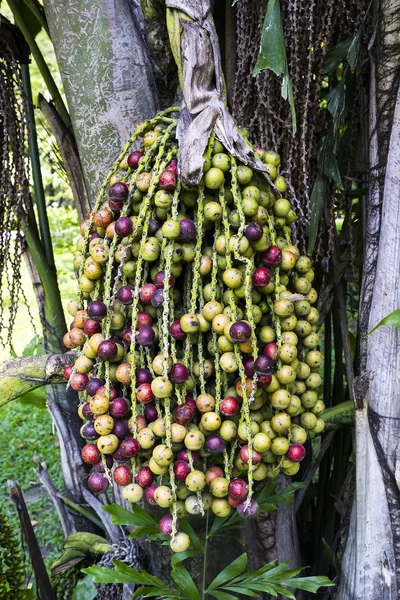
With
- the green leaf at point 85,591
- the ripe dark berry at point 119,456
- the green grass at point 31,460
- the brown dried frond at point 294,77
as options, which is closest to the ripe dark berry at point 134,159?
the brown dried frond at point 294,77

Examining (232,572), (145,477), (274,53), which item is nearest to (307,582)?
(232,572)

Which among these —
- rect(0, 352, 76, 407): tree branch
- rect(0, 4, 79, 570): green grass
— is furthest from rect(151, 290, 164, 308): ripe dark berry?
rect(0, 4, 79, 570): green grass

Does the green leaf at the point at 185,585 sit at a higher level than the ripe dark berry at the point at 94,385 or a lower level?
lower

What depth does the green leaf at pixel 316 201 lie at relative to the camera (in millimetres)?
1147

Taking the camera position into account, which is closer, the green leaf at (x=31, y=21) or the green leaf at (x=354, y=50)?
the green leaf at (x=354, y=50)

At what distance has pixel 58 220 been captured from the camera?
19.9 ft

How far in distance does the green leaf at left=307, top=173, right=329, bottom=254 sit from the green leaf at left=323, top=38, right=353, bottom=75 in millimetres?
193

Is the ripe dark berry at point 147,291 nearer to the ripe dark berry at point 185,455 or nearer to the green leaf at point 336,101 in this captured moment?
the ripe dark berry at point 185,455

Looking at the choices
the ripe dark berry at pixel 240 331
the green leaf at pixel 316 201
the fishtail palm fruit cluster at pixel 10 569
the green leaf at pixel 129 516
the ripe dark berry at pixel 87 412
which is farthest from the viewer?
the fishtail palm fruit cluster at pixel 10 569

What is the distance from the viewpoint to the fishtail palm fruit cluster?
1282 millimetres

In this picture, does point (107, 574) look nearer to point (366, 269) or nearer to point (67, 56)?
point (366, 269)

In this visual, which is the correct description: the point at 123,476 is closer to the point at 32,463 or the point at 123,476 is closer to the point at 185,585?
the point at 185,585

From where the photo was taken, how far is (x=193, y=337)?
77 cm

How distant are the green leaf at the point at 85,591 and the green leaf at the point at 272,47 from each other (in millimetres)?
1109
